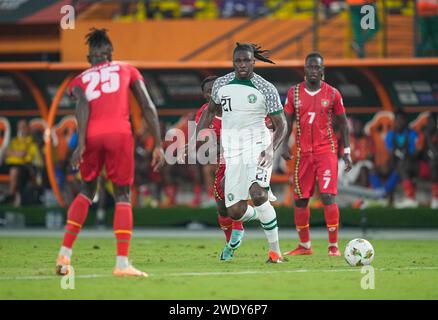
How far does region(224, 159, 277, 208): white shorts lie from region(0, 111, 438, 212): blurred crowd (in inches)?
378

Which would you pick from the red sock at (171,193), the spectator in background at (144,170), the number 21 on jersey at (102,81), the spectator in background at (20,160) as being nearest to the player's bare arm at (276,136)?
the number 21 on jersey at (102,81)

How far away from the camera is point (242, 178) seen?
42.1ft

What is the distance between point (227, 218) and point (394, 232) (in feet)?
26.4

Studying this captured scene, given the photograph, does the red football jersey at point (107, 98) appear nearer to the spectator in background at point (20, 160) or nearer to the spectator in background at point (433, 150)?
the spectator in background at point (433, 150)

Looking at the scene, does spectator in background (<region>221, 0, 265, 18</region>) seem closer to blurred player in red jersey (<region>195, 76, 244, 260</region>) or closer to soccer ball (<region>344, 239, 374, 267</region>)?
blurred player in red jersey (<region>195, 76, 244, 260</region>)

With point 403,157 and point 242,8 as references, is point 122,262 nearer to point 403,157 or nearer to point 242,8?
point 403,157

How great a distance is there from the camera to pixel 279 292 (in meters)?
10.0

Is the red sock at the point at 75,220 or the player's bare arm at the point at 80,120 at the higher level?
the player's bare arm at the point at 80,120

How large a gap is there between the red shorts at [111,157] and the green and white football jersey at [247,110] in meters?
2.16

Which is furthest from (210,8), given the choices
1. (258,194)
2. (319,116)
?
(258,194)

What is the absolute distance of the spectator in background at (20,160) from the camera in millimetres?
24281

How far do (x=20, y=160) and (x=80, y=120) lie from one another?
13.8 meters

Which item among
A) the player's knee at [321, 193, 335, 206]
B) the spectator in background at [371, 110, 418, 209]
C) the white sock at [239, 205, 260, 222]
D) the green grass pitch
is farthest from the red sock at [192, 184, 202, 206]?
the white sock at [239, 205, 260, 222]
